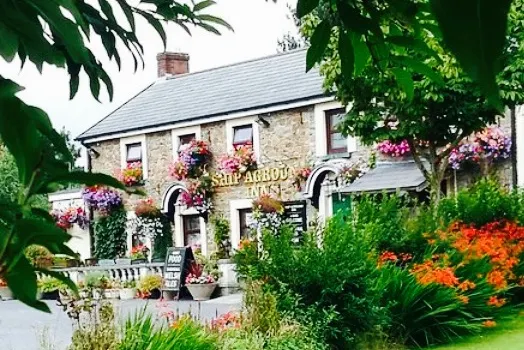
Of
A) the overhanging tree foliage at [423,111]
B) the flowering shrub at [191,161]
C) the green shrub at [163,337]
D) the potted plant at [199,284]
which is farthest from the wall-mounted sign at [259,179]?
the green shrub at [163,337]

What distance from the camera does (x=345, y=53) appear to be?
121 centimetres

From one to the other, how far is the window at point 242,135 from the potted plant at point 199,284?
4.23 metres

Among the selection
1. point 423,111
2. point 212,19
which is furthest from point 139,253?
point 212,19

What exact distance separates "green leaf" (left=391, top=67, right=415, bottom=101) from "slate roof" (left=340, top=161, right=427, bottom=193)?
577 inches

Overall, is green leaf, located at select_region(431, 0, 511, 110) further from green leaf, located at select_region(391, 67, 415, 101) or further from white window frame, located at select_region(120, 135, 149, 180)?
white window frame, located at select_region(120, 135, 149, 180)

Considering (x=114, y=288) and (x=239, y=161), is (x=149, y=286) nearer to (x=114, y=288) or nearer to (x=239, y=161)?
(x=114, y=288)

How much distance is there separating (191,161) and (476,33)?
20455mm

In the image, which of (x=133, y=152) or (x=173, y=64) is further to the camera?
(x=173, y=64)

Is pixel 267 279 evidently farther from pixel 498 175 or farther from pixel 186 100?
pixel 186 100

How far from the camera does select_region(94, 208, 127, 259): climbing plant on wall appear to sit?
2262 centimetres

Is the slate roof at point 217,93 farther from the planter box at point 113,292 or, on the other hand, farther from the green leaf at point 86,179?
the green leaf at point 86,179

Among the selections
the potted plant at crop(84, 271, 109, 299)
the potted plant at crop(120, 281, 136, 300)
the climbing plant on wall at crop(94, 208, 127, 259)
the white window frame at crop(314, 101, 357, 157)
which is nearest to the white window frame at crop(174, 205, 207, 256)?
the climbing plant on wall at crop(94, 208, 127, 259)

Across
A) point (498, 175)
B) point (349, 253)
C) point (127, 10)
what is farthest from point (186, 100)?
point (127, 10)

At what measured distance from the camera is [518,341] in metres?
8.84
